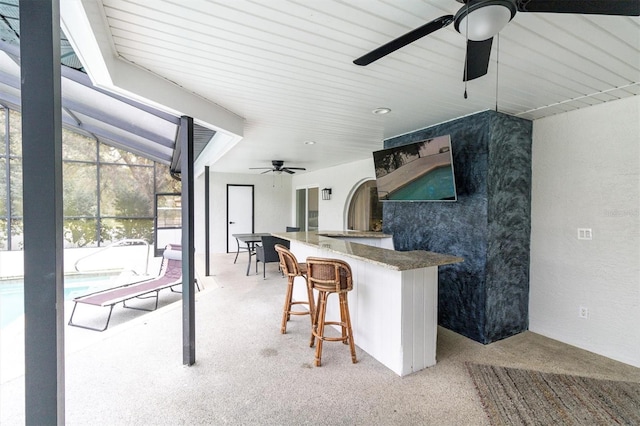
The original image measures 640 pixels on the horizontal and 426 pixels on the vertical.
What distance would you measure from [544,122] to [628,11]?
2.28m

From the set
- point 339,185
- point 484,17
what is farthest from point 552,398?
point 339,185

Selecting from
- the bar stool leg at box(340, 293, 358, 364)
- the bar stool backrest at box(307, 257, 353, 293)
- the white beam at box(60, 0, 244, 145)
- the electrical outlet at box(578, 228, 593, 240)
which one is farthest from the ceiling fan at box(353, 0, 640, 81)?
the electrical outlet at box(578, 228, 593, 240)

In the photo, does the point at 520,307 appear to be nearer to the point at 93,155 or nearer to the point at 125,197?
the point at 125,197

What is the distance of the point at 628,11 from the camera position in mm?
1089

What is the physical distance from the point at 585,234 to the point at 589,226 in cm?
8

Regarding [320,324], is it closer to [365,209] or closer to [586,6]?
[586,6]

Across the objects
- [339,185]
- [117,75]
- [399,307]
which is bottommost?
[399,307]

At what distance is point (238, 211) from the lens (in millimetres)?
8383

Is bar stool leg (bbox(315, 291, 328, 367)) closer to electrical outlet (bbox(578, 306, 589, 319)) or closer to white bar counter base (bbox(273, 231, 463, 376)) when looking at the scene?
white bar counter base (bbox(273, 231, 463, 376))

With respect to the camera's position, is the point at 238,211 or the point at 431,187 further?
the point at 238,211

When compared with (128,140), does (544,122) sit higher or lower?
lower

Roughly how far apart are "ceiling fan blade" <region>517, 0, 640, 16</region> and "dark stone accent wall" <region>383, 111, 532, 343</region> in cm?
182

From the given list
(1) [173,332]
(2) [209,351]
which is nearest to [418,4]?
(2) [209,351]

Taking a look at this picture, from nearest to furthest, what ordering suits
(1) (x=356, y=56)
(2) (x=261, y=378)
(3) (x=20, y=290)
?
(1) (x=356, y=56), (2) (x=261, y=378), (3) (x=20, y=290)
